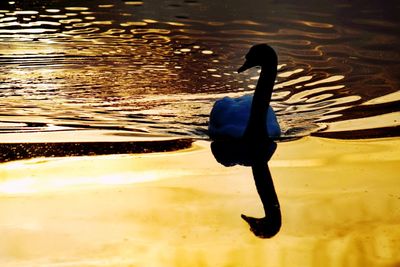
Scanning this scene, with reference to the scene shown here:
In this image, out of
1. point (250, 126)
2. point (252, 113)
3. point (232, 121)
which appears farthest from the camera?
point (232, 121)

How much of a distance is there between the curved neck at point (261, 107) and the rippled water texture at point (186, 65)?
581 mm

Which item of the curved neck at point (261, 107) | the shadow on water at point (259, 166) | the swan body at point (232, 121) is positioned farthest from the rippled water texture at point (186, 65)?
the shadow on water at point (259, 166)

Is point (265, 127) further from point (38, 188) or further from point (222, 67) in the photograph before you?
point (222, 67)

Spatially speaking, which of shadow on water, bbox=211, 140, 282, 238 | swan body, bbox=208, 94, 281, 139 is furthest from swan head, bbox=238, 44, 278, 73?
shadow on water, bbox=211, 140, 282, 238

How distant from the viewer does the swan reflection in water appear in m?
9.95

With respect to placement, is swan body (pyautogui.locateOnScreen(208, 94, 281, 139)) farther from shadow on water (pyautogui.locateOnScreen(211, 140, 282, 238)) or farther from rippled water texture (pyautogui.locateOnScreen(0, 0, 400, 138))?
rippled water texture (pyautogui.locateOnScreen(0, 0, 400, 138))

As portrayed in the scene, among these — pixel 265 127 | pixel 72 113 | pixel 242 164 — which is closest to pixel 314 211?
pixel 242 164

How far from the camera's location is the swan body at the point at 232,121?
10570 millimetres

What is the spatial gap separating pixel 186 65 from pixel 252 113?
182 inches

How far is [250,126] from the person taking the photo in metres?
10.4

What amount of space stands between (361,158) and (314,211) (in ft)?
6.56

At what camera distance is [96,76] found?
46.5ft

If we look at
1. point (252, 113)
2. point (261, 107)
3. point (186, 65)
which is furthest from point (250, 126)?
point (186, 65)

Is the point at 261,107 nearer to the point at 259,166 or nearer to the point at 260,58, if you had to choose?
the point at 260,58
